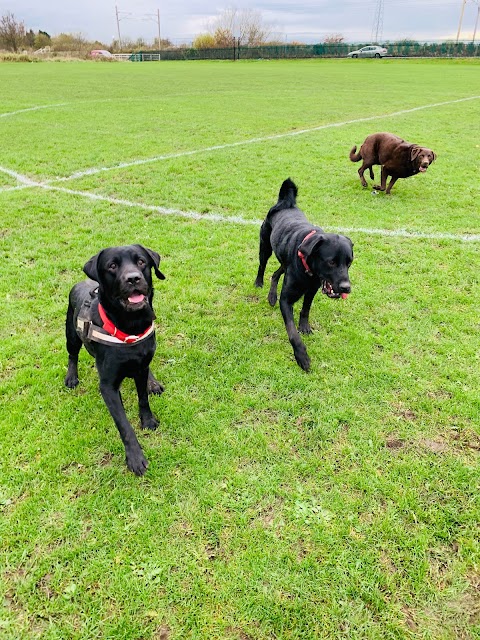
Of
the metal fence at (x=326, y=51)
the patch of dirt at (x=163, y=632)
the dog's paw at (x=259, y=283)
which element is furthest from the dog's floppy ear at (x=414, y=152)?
the metal fence at (x=326, y=51)

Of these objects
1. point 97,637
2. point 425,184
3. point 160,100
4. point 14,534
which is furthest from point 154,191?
point 160,100

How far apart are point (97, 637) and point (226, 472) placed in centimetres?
116

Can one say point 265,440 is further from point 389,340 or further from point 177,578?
point 389,340

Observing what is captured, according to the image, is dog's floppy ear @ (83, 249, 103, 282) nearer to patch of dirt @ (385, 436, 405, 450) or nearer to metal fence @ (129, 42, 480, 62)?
patch of dirt @ (385, 436, 405, 450)

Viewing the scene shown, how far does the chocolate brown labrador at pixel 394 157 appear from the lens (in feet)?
26.2

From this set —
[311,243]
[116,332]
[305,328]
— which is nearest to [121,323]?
[116,332]

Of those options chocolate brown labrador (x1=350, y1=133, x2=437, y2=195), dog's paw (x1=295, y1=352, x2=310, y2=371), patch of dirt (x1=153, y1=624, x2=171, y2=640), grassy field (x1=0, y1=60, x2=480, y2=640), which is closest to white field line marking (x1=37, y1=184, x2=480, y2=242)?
grassy field (x1=0, y1=60, x2=480, y2=640)

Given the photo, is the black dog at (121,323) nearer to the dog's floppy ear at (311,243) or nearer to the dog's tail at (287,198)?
the dog's floppy ear at (311,243)

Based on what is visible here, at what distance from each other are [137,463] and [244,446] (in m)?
0.76

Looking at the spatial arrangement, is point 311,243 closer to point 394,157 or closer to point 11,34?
point 394,157

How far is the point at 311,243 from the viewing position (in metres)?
3.72

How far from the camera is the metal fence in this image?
5653 centimetres

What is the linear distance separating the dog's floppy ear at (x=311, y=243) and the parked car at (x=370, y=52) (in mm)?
67824

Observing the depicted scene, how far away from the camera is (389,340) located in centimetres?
435
